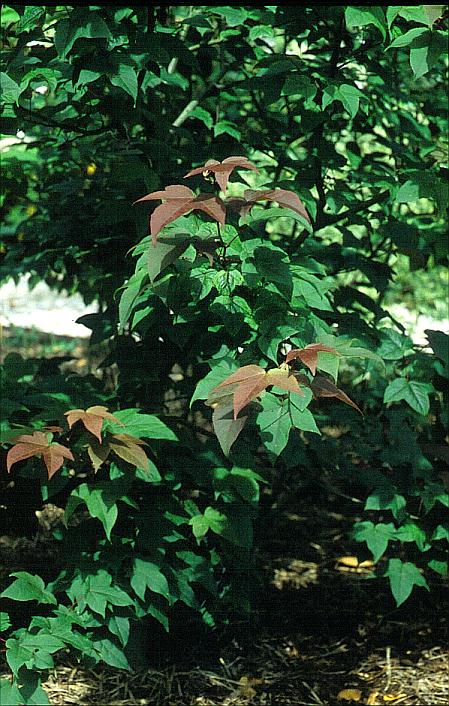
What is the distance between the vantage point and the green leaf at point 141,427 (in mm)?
2133

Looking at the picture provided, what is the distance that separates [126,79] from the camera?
2.04 meters

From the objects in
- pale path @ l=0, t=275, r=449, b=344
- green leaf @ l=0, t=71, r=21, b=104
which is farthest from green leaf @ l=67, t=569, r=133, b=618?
pale path @ l=0, t=275, r=449, b=344

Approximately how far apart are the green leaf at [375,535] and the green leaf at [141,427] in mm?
715

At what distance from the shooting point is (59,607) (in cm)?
222

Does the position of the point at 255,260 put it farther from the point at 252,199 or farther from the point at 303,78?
the point at 303,78

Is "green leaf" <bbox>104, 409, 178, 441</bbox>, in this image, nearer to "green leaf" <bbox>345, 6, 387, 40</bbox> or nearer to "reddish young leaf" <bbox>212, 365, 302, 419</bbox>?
"reddish young leaf" <bbox>212, 365, 302, 419</bbox>

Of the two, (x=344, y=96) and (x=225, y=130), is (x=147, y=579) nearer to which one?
(x=225, y=130)

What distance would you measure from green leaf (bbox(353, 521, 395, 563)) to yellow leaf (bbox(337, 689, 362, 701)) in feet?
1.58

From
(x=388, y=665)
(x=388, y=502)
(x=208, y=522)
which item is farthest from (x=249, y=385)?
(x=388, y=665)

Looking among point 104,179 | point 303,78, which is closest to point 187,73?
point 104,179

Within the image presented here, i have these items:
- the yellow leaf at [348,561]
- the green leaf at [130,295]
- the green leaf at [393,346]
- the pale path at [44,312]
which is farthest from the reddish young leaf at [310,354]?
the pale path at [44,312]

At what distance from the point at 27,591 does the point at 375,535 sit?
3.36 feet

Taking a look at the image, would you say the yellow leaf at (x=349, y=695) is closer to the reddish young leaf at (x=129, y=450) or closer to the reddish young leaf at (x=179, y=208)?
the reddish young leaf at (x=129, y=450)

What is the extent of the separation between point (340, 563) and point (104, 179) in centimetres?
174
